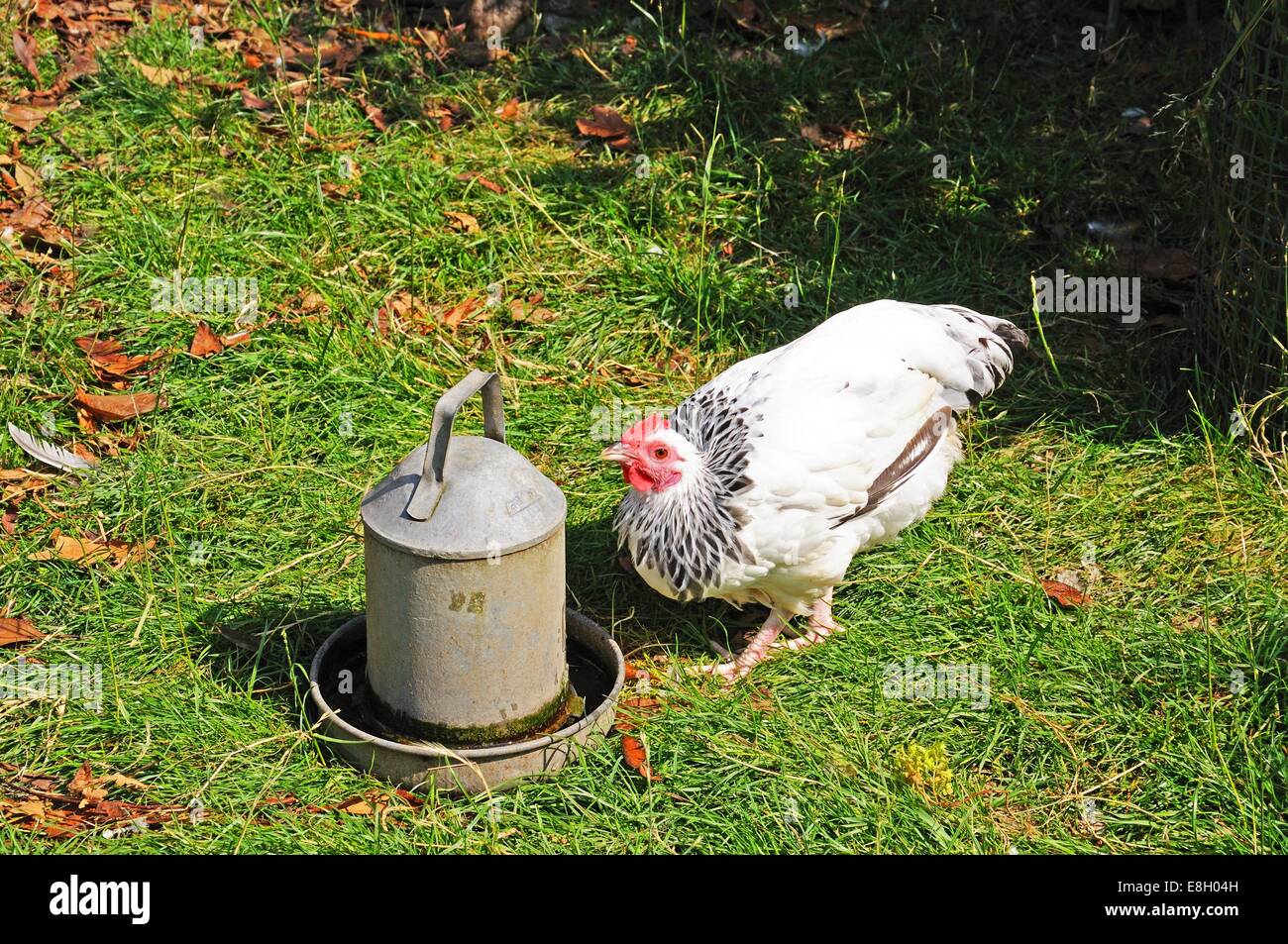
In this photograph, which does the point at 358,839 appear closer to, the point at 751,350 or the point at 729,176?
the point at 751,350

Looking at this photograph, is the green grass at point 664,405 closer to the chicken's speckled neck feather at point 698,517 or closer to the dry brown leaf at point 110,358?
the dry brown leaf at point 110,358

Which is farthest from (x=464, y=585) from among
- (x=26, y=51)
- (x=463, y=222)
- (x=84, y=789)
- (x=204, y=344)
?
(x=26, y=51)

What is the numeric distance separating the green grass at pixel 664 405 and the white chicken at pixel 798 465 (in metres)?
0.27

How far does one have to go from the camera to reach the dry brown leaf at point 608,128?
5848mm

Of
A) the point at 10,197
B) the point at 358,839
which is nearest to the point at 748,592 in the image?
the point at 358,839

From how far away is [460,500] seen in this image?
3.17 metres

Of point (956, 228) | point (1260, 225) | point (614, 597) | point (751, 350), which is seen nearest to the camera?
point (614, 597)

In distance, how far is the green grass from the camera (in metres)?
3.38

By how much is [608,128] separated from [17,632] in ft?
10.7

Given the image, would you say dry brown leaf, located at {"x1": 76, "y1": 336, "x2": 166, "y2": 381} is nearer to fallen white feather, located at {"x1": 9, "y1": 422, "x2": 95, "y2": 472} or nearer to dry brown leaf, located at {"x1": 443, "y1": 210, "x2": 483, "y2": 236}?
fallen white feather, located at {"x1": 9, "y1": 422, "x2": 95, "y2": 472}

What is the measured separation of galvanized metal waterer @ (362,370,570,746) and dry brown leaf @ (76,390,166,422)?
167cm

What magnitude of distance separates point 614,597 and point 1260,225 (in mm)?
2434

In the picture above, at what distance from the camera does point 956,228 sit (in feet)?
18.1

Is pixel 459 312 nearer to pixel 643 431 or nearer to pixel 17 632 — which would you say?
pixel 643 431
